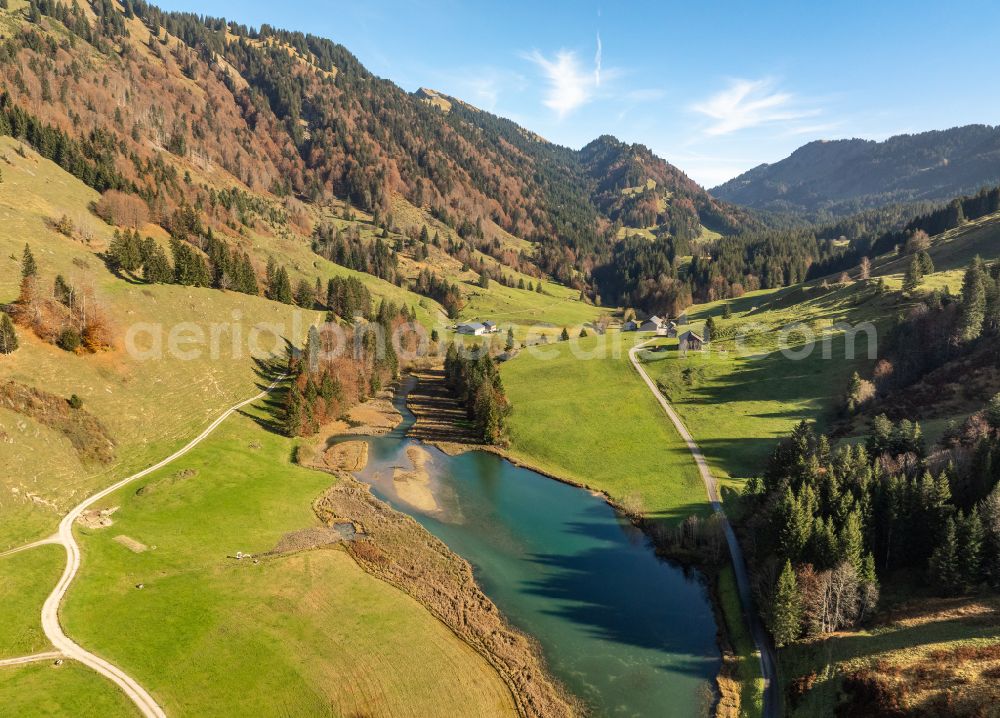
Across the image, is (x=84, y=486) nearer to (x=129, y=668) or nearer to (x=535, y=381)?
(x=129, y=668)

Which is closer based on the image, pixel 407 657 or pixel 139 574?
pixel 407 657

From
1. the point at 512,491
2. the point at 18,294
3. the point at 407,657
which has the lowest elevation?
the point at 407,657

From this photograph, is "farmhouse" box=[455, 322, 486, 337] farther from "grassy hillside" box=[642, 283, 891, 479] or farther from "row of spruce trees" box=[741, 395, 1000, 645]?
"row of spruce trees" box=[741, 395, 1000, 645]

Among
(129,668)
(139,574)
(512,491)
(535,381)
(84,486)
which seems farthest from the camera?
(535,381)

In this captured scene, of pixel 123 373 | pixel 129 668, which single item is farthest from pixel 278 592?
pixel 123 373

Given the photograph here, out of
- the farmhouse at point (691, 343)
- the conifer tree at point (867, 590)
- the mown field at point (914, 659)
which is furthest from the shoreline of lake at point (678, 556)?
Answer: the farmhouse at point (691, 343)

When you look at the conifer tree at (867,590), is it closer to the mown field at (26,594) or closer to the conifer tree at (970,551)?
the conifer tree at (970,551)

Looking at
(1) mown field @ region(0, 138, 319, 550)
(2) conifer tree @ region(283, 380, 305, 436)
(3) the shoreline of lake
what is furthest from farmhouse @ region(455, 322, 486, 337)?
(2) conifer tree @ region(283, 380, 305, 436)
